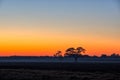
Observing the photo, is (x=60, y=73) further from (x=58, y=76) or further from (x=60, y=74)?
(x=58, y=76)

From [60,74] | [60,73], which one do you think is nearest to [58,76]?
[60,74]

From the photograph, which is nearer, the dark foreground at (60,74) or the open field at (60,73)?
the dark foreground at (60,74)

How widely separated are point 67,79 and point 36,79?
3680 mm

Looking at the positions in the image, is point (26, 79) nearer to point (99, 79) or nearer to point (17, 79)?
point (17, 79)

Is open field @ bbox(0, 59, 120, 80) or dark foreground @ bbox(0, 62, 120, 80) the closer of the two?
dark foreground @ bbox(0, 62, 120, 80)

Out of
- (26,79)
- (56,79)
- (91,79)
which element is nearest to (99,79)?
(91,79)

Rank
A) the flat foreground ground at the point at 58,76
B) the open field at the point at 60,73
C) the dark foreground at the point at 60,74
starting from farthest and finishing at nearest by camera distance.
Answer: the open field at the point at 60,73 < the dark foreground at the point at 60,74 < the flat foreground ground at the point at 58,76

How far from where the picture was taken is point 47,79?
4956cm

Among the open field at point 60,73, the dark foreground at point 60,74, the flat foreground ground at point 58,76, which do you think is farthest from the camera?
the open field at point 60,73

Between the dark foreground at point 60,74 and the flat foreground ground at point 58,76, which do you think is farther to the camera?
the dark foreground at point 60,74

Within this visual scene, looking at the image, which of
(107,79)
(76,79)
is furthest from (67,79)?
(107,79)

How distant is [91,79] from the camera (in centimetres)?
5016

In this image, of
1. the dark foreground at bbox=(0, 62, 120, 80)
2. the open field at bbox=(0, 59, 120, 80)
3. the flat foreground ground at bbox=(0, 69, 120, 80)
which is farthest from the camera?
the open field at bbox=(0, 59, 120, 80)

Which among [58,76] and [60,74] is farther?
[60,74]
